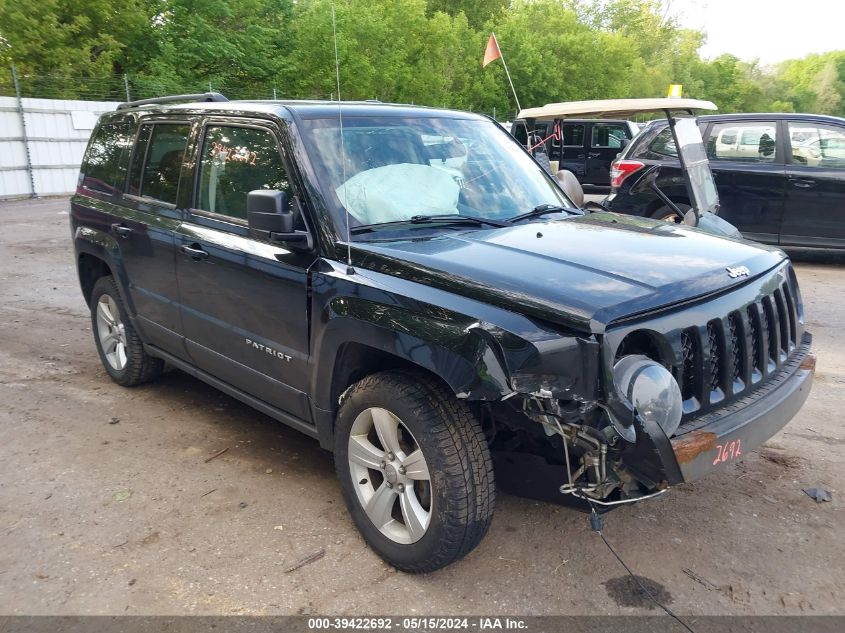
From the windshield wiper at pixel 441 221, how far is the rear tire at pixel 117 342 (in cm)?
246

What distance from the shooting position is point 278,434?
449 cm

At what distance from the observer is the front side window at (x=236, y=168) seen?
11.6ft

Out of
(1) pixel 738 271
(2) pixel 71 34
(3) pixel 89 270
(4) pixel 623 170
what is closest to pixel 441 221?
(1) pixel 738 271

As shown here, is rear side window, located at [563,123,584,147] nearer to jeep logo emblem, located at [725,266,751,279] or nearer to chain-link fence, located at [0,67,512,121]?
chain-link fence, located at [0,67,512,121]

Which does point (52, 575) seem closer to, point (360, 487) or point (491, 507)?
point (360, 487)

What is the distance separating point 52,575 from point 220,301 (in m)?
1.52

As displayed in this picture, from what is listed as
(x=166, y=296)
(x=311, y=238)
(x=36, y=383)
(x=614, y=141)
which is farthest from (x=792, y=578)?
(x=614, y=141)

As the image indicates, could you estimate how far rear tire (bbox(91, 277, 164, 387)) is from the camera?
5.05 m

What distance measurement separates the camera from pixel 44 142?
61.1 feet

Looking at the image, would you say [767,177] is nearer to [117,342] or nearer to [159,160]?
[159,160]

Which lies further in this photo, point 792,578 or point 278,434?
point 278,434

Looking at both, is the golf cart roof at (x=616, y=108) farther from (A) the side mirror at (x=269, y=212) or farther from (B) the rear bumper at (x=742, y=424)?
(A) the side mirror at (x=269, y=212)

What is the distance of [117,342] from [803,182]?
310 inches

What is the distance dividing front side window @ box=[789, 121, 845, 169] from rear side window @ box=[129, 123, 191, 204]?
7.56 meters
